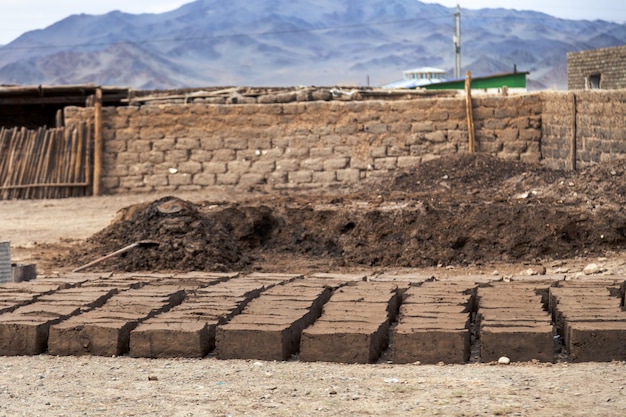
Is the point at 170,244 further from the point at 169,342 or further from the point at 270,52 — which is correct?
the point at 270,52

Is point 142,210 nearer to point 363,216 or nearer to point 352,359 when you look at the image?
point 363,216

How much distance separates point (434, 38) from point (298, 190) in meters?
163

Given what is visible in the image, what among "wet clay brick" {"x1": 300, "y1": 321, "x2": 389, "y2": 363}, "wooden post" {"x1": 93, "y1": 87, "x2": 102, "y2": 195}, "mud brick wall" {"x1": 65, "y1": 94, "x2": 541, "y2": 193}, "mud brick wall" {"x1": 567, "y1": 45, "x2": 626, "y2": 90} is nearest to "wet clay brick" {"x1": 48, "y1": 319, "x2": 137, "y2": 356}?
"wet clay brick" {"x1": 300, "y1": 321, "x2": 389, "y2": 363}

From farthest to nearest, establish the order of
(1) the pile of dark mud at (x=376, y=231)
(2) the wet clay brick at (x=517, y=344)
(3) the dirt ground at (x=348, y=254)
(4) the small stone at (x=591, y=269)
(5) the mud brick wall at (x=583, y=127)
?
(5) the mud brick wall at (x=583, y=127), (1) the pile of dark mud at (x=376, y=231), (4) the small stone at (x=591, y=269), (2) the wet clay brick at (x=517, y=344), (3) the dirt ground at (x=348, y=254)

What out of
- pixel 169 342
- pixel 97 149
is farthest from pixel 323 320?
pixel 97 149

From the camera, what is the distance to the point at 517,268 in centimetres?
941

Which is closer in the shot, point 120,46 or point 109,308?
point 109,308

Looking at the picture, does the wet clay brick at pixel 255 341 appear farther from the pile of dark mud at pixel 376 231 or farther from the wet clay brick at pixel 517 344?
the pile of dark mud at pixel 376 231

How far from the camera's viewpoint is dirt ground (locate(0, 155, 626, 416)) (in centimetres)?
468

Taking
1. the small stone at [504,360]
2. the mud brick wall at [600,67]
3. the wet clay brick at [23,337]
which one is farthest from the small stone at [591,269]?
the mud brick wall at [600,67]

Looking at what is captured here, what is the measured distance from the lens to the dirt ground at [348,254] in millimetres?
4676

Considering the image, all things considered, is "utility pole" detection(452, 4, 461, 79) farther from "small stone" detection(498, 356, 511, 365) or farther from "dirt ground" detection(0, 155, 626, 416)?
"small stone" detection(498, 356, 511, 365)

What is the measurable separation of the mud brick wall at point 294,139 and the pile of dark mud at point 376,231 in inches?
173

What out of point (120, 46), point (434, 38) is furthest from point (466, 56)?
point (120, 46)
